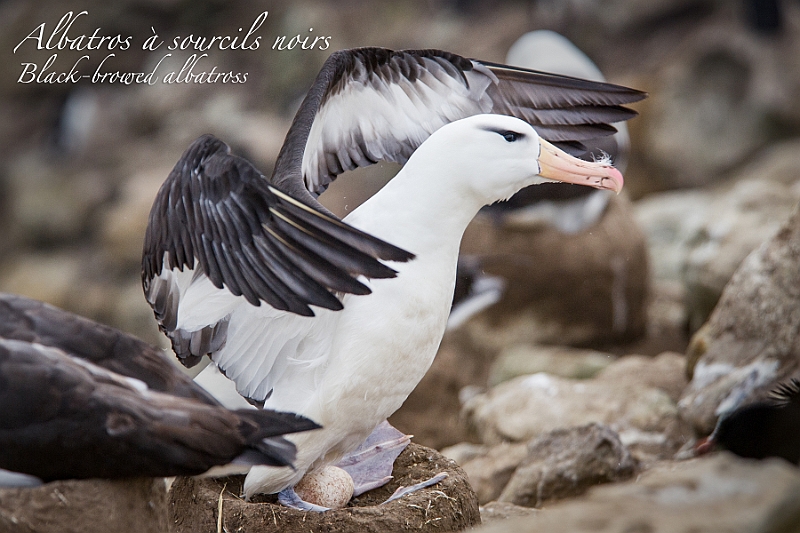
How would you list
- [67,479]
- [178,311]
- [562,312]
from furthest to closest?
[562,312], [178,311], [67,479]

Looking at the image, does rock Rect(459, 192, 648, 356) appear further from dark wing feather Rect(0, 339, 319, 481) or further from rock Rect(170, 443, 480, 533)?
dark wing feather Rect(0, 339, 319, 481)

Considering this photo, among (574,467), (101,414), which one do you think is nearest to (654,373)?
(574,467)

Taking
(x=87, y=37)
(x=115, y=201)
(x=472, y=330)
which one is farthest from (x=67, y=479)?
(x=87, y=37)

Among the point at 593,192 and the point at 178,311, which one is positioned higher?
the point at 593,192

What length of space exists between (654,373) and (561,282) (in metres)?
1.55

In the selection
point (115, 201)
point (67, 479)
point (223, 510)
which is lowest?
point (223, 510)

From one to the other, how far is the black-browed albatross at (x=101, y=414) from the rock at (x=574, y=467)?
1820 millimetres

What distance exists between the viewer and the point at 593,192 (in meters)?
7.65

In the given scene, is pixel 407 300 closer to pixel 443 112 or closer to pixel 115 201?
pixel 443 112

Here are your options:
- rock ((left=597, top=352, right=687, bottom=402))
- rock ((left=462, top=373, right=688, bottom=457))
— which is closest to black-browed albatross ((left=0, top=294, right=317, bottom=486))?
rock ((left=462, top=373, right=688, bottom=457))

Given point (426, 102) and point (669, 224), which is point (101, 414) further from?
point (669, 224)

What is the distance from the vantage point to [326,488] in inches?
147

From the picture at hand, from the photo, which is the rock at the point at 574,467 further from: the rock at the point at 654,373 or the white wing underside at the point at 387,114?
the white wing underside at the point at 387,114

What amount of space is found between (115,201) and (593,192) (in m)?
8.65
